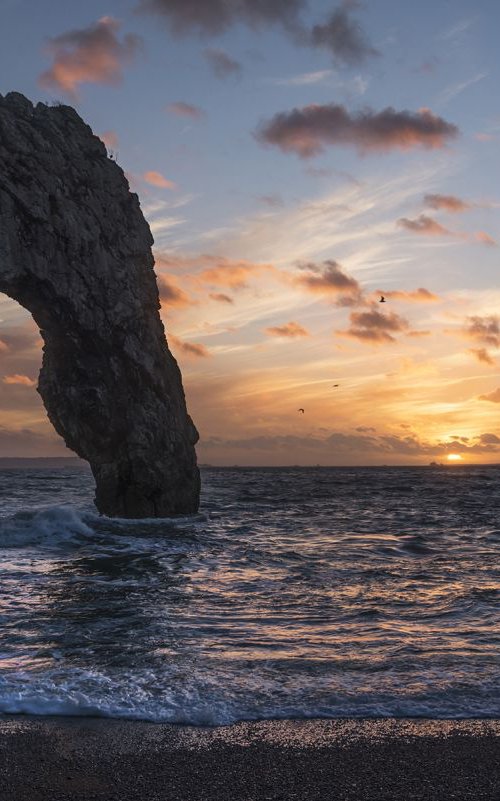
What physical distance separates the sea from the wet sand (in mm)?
370

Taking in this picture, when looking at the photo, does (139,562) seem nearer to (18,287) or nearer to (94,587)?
(94,587)

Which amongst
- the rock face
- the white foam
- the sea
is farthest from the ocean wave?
the rock face

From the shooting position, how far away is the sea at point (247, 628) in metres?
7.67

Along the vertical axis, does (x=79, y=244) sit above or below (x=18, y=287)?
above

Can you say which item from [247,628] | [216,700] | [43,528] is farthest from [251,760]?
[43,528]

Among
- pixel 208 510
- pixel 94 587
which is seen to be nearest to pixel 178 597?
pixel 94 587

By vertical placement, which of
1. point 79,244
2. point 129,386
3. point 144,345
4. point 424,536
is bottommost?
point 424,536

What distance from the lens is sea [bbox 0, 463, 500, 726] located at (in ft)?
25.2

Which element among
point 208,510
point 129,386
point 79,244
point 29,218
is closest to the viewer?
point 29,218

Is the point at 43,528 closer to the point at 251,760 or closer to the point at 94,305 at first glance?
the point at 94,305

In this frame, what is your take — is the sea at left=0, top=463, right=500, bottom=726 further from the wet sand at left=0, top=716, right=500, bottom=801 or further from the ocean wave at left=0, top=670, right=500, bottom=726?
the wet sand at left=0, top=716, right=500, bottom=801

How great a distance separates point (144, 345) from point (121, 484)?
6.84 m

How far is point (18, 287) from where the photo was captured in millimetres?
23984

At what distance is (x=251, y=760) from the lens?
6.04 meters
